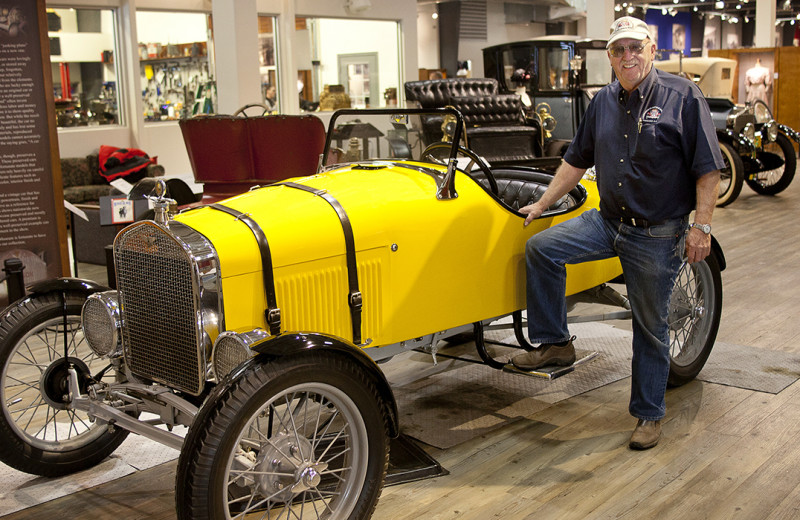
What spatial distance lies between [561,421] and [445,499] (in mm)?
886

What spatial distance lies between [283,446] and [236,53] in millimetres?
7957

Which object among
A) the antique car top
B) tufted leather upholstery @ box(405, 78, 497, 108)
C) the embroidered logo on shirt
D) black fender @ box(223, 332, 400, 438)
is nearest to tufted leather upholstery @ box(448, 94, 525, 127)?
tufted leather upholstery @ box(405, 78, 497, 108)

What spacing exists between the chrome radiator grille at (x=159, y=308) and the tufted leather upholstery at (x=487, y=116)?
22.8 ft

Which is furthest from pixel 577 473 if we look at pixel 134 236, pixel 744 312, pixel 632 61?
pixel 744 312

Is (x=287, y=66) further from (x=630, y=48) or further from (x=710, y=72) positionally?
(x=630, y=48)

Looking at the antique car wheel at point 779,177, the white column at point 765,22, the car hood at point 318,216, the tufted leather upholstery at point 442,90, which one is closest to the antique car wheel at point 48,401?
the car hood at point 318,216

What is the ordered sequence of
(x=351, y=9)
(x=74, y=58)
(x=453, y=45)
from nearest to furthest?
(x=74, y=58)
(x=351, y=9)
(x=453, y=45)

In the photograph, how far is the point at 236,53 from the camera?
9719 millimetres

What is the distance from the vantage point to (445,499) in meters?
2.89

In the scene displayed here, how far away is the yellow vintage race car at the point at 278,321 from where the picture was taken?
244 centimetres

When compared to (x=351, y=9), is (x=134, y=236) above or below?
below

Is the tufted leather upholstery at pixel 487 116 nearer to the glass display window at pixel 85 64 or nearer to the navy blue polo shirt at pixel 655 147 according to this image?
the glass display window at pixel 85 64

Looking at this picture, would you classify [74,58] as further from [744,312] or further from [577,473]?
[577,473]

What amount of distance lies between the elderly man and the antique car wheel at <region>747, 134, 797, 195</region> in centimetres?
799
